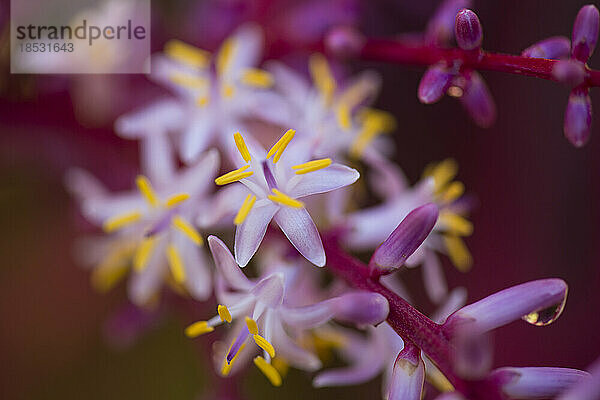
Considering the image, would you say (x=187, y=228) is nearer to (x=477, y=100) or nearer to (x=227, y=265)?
(x=227, y=265)

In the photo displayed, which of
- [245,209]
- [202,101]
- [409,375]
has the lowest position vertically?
[409,375]

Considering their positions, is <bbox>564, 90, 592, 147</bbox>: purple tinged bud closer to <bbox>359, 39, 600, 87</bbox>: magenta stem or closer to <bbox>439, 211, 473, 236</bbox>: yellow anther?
<bbox>359, 39, 600, 87</bbox>: magenta stem

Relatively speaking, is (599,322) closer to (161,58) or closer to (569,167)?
(569,167)

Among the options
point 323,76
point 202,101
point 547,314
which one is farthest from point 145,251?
point 547,314

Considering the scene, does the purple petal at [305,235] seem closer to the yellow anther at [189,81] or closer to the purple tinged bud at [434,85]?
the purple tinged bud at [434,85]

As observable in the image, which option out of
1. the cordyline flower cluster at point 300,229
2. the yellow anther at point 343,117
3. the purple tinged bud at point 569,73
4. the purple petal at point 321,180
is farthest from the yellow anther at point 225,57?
the purple tinged bud at point 569,73
